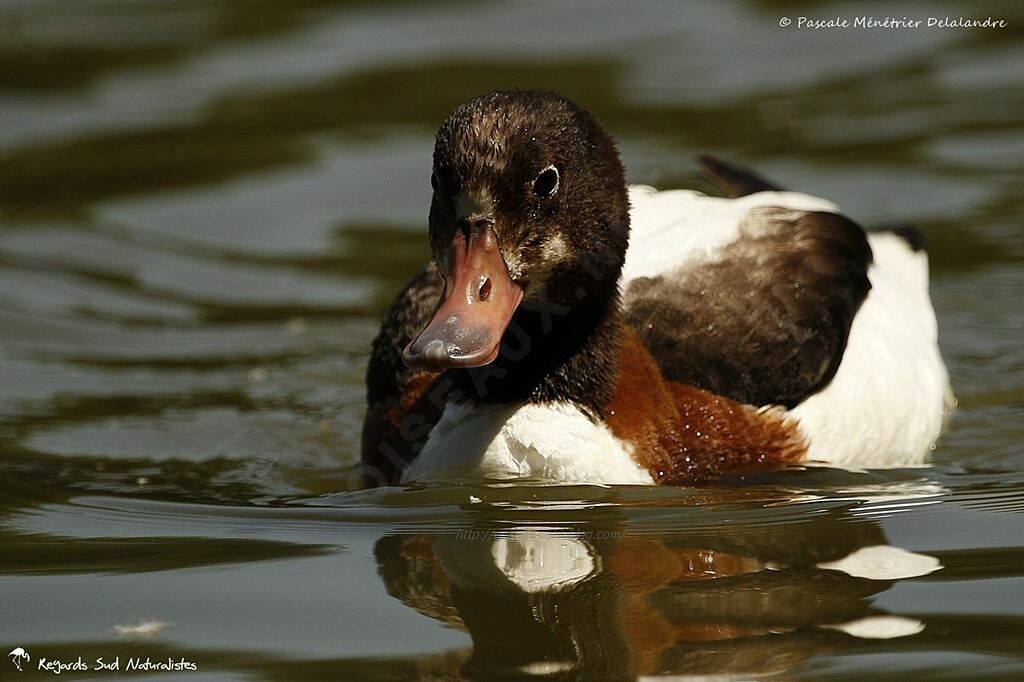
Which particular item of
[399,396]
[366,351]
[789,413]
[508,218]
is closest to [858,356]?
[789,413]

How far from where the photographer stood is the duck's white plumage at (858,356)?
6641 millimetres

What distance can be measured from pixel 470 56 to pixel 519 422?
7.10m

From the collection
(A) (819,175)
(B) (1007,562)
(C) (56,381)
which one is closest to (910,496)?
(B) (1007,562)

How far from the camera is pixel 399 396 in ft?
21.6

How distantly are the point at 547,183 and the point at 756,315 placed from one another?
1.30 meters

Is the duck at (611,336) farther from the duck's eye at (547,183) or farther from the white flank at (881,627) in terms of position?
the white flank at (881,627)

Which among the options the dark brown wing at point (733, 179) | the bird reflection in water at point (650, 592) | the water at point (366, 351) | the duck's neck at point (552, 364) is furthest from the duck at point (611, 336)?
the dark brown wing at point (733, 179)

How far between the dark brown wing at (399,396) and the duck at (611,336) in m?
0.01

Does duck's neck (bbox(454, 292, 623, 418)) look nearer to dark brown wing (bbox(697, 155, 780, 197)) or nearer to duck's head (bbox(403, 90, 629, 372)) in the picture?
duck's head (bbox(403, 90, 629, 372))

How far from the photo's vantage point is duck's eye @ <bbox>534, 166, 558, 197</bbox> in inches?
221

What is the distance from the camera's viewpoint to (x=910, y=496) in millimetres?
5719

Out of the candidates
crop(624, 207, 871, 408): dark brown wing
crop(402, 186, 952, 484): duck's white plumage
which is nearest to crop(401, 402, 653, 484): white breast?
crop(402, 186, 952, 484): duck's white plumage

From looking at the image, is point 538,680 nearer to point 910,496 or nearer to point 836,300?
point 910,496

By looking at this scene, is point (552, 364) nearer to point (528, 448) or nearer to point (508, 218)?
point (528, 448)
